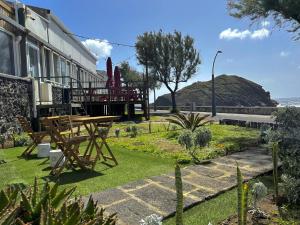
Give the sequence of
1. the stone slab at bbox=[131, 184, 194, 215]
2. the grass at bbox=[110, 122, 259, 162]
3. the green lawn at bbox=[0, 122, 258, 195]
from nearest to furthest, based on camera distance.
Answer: the stone slab at bbox=[131, 184, 194, 215], the green lawn at bbox=[0, 122, 258, 195], the grass at bbox=[110, 122, 259, 162]

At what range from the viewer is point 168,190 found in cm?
545

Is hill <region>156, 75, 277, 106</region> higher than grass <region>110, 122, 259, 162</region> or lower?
higher

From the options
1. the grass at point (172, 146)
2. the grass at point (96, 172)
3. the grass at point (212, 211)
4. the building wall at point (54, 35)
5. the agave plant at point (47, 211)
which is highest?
the building wall at point (54, 35)

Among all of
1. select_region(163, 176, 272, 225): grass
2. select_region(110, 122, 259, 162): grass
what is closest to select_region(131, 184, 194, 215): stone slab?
select_region(163, 176, 272, 225): grass

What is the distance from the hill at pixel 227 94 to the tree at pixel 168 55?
2229 centimetres

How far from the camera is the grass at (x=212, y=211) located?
14.3 ft

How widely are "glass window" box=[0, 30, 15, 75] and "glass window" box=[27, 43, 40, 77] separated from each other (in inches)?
59.2

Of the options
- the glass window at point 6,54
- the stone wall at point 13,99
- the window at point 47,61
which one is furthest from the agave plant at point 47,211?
the window at point 47,61

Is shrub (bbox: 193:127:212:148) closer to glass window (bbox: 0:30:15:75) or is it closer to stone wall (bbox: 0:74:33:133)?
stone wall (bbox: 0:74:33:133)

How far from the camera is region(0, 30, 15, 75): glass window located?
13031 mm

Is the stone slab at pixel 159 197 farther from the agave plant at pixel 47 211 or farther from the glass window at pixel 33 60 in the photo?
the glass window at pixel 33 60

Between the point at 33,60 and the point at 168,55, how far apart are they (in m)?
27.4

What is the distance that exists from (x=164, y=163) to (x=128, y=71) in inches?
2415

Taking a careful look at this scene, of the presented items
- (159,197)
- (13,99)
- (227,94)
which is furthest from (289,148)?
(227,94)
